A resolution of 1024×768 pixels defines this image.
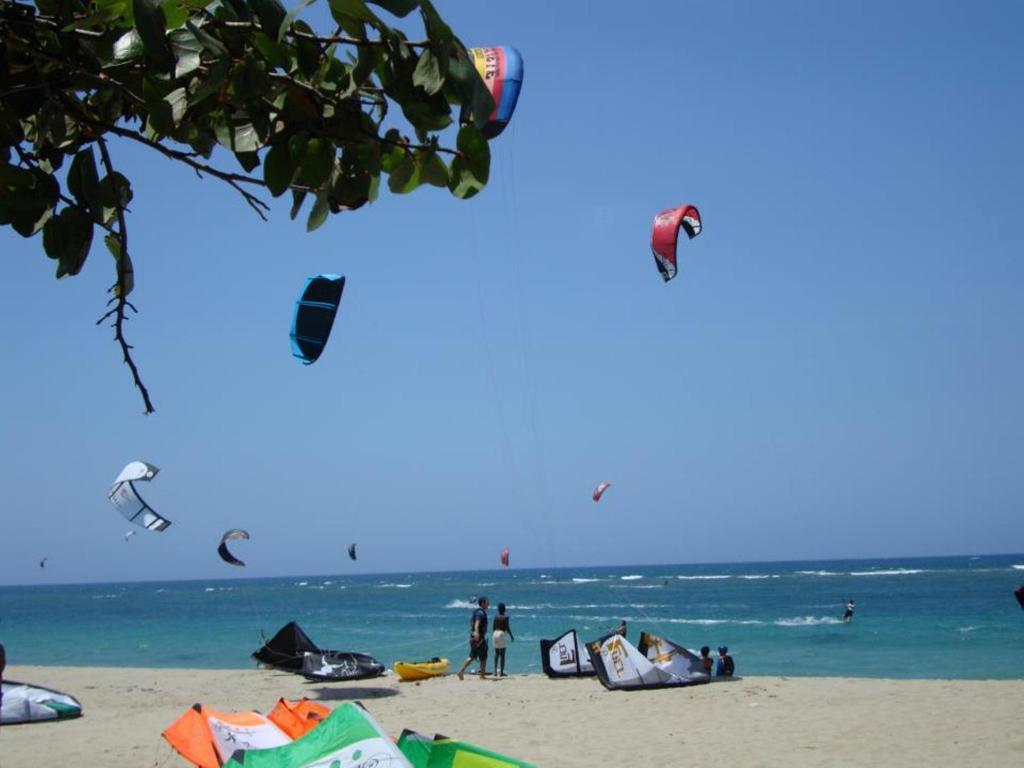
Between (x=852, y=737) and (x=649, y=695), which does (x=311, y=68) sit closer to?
(x=852, y=737)

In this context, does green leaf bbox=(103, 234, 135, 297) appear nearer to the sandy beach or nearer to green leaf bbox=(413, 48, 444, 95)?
green leaf bbox=(413, 48, 444, 95)

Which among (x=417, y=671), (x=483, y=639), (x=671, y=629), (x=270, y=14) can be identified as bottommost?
(x=671, y=629)

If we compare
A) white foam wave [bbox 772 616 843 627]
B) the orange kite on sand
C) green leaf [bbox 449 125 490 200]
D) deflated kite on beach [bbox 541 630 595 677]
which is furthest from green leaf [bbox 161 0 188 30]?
white foam wave [bbox 772 616 843 627]

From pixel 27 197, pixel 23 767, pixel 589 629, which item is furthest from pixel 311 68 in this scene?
pixel 589 629

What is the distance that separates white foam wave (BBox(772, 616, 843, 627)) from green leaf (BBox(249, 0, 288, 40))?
33189mm

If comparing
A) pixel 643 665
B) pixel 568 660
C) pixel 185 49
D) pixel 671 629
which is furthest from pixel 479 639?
pixel 671 629

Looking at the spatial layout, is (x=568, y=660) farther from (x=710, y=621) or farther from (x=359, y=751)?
(x=710, y=621)

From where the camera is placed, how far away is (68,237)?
2.16m

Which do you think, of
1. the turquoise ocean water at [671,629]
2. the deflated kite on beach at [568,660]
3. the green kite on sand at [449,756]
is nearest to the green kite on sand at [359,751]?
the green kite on sand at [449,756]

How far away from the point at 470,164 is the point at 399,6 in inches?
13.5

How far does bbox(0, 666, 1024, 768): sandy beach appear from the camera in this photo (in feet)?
29.6

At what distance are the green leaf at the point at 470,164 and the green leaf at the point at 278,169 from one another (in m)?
0.31

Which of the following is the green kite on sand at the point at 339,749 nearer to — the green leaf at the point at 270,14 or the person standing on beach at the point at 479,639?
the green leaf at the point at 270,14

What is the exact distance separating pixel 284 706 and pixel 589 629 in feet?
90.6
